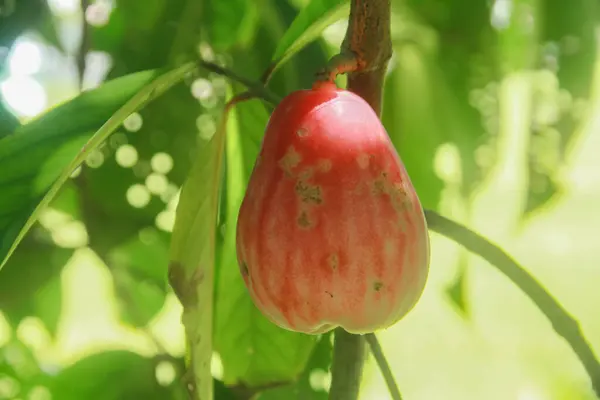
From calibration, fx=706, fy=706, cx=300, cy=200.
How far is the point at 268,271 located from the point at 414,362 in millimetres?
599

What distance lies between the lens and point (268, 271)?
0.78ft

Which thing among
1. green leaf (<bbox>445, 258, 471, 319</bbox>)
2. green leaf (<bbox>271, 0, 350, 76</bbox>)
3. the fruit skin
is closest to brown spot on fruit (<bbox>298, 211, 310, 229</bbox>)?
the fruit skin

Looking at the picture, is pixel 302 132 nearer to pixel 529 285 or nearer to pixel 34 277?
pixel 529 285

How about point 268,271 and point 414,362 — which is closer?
point 268,271

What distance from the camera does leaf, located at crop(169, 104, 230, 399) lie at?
298mm

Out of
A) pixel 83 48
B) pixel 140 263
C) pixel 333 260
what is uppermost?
pixel 83 48

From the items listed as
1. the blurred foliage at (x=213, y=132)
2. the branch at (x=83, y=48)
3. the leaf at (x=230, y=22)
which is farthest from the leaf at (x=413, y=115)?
the branch at (x=83, y=48)

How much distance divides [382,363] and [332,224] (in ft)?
0.41

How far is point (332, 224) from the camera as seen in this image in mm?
229

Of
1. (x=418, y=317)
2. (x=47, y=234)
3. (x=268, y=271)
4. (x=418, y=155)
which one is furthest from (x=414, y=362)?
(x=268, y=271)

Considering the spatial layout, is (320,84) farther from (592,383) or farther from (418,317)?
(418,317)

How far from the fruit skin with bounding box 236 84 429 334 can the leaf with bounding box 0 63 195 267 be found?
0.06m

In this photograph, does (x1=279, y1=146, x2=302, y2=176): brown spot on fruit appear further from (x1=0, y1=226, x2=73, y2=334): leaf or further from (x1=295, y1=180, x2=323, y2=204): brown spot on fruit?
(x1=0, y1=226, x2=73, y2=334): leaf

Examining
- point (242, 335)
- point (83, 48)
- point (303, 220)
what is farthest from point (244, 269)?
point (83, 48)
